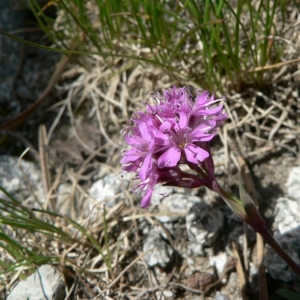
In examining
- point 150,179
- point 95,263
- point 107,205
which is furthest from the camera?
point 107,205

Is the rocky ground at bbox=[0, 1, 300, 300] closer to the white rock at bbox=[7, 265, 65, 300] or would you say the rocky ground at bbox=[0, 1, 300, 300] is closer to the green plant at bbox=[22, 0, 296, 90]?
the white rock at bbox=[7, 265, 65, 300]

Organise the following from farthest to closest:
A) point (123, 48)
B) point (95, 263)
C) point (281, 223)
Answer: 1. point (123, 48)
2. point (95, 263)
3. point (281, 223)

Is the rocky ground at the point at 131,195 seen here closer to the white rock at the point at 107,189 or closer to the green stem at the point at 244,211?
the white rock at the point at 107,189

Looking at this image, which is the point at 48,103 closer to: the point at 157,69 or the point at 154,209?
the point at 157,69

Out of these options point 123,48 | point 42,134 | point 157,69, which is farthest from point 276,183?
point 42,134

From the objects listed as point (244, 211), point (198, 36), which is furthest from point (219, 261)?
point (198, 36)

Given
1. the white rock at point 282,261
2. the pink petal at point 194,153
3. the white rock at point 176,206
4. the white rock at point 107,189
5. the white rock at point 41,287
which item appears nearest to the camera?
the pink petal at point 194,153

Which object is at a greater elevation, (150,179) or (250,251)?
(150,179)

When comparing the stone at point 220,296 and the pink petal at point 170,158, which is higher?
the pink petal at point 170,158

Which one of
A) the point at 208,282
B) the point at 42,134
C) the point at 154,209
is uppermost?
the point at 42,134

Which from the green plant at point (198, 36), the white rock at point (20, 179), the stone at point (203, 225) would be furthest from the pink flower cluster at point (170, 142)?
the white rock at point (20, 179)
